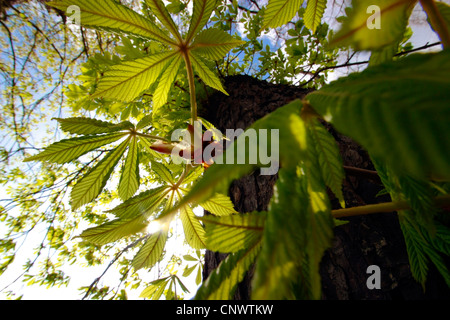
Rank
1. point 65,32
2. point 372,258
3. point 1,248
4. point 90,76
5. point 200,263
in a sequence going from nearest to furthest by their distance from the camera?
point 372,258, point 200,263, point 90,76, point 1,248, point 65,32

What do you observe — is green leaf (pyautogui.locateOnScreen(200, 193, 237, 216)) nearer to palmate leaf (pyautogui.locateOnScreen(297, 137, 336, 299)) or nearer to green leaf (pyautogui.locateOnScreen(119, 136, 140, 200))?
green leaf (pyautogui.locateOnScreen(119, 136, 140, 200))

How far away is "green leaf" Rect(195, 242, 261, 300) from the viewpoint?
1.01 feet

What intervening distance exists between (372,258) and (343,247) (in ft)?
0.23

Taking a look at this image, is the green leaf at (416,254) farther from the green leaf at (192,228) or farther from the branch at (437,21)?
the green leaf at (192,228)

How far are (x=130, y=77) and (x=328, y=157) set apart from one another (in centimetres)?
64

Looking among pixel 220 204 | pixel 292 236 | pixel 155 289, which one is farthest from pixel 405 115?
pixel 155 289

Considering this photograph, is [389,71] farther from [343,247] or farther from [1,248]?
[1,248]

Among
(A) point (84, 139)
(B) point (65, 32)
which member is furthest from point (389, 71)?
(B) point (65, 32)

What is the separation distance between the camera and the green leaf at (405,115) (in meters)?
0.14

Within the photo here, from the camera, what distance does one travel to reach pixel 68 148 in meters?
0.76

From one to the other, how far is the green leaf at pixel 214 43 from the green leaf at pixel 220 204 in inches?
20.0
